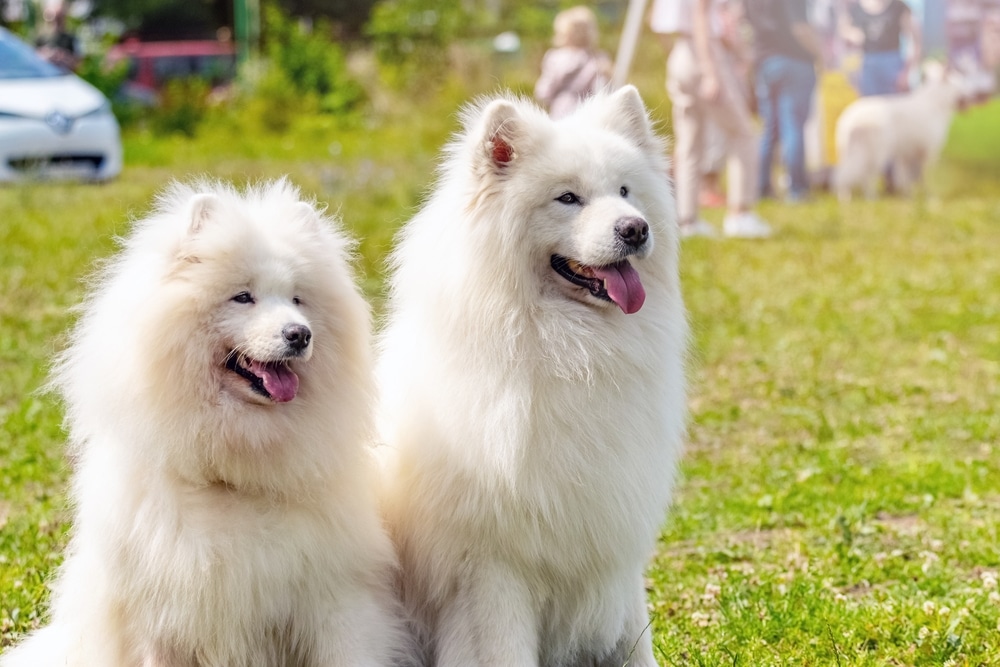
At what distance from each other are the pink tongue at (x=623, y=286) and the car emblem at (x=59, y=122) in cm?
1160

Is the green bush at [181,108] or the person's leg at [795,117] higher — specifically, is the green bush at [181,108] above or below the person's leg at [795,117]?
below

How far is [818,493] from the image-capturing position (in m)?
6.10

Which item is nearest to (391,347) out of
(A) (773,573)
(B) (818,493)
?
(A) (773,573)

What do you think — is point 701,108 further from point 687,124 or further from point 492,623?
point 492,623

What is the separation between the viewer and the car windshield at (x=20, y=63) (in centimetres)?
1450

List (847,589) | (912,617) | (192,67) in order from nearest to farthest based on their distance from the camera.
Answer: (912,617), (847,589), (192,67)

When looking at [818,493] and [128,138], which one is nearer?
[818,493]

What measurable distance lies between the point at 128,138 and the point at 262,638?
668 inches

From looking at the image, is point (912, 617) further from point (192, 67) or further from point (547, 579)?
point (192, 67)

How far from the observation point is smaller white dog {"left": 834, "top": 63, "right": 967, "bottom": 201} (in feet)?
49.4

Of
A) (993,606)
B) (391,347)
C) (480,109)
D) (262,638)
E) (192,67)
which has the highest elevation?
(480,109)

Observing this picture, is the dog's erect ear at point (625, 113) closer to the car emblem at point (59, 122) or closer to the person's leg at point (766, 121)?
the car emblem at point (59, 122)

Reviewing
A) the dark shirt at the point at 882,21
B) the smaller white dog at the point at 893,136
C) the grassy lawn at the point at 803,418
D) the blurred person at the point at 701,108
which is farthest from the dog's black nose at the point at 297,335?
the dark shirt at the point at 882,21

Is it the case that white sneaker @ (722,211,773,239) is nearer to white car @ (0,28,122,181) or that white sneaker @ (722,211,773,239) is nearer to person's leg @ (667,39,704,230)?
person's leg @ (667,39,704,230)
